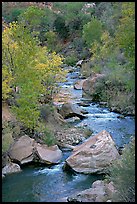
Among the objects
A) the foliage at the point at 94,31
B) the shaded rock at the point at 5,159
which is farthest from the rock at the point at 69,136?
the foliage at the point at 94,31

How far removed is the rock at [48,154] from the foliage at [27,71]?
1895 mm

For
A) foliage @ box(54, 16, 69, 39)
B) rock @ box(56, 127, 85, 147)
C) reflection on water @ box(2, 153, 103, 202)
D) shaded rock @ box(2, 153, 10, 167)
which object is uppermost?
foliage @ box(54, 16, 69, 39)

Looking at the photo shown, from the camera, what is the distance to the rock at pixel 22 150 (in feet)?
50.0

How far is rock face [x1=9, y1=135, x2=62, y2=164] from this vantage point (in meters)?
15.3

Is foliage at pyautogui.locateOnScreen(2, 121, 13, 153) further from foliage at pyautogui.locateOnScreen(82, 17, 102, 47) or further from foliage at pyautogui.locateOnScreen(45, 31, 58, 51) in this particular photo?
foliage at pyautogui.locateOnScreen(45, 31, 58, 51)

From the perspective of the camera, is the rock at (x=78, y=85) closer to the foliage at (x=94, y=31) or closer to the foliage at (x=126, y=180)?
the foliage at (x=94, y=31)

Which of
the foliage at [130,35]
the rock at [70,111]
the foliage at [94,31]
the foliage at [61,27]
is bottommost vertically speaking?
the rock at [70,111]

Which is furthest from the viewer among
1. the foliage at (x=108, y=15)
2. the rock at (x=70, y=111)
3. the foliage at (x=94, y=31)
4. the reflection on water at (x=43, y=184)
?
the foliage at (x=94, y=31)

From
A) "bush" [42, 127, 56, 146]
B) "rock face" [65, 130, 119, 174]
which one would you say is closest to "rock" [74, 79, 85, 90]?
"bush" [42, 127, 56, 146]

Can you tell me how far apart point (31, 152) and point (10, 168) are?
1.41 metres

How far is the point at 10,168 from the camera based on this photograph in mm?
14461

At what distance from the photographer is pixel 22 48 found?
2103 cm

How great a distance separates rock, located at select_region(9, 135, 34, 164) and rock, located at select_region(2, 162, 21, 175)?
51cm

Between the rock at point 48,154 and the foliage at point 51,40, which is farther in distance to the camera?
the foliage at point 51,40
